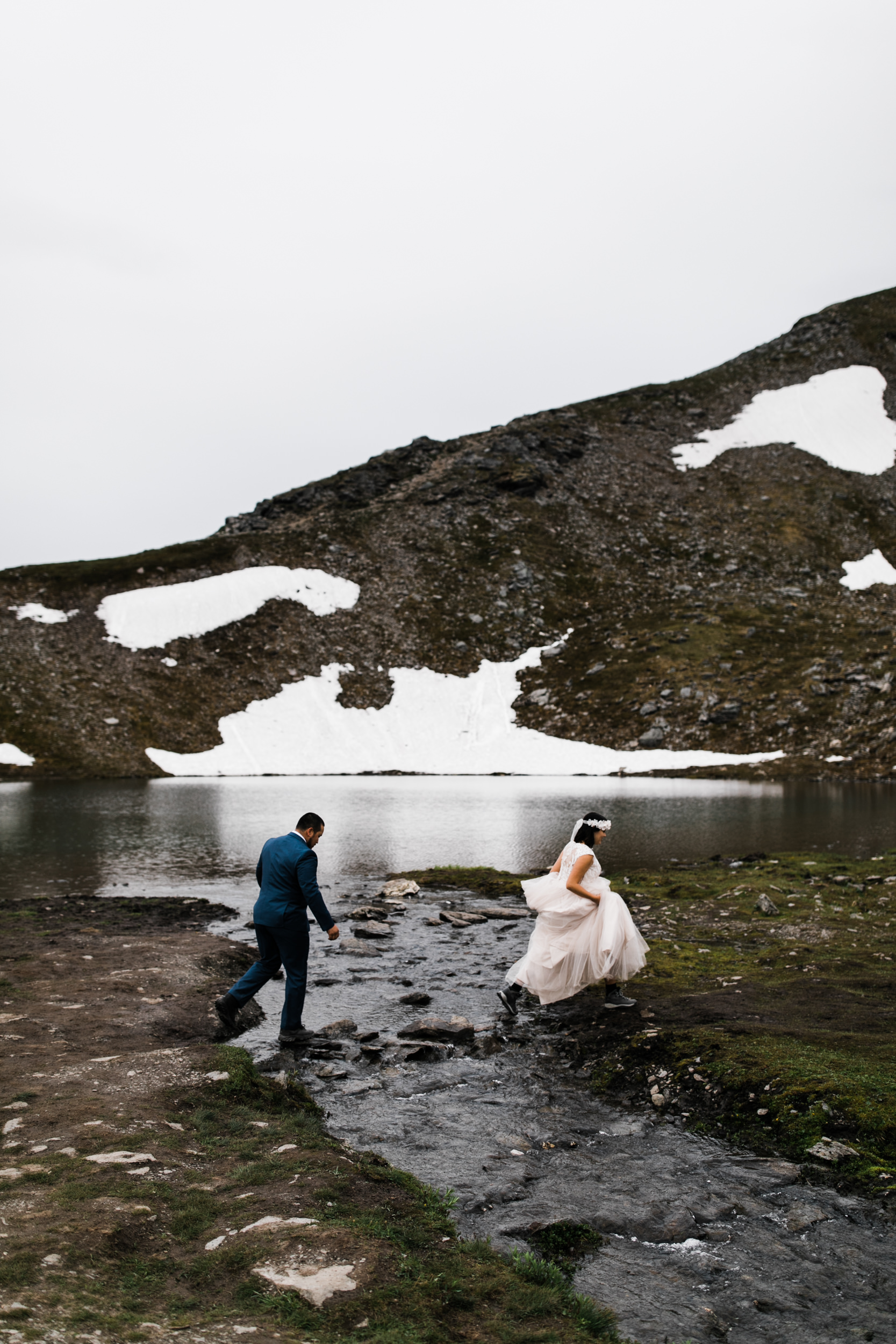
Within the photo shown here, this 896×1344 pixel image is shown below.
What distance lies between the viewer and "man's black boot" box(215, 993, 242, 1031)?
43.4 feet

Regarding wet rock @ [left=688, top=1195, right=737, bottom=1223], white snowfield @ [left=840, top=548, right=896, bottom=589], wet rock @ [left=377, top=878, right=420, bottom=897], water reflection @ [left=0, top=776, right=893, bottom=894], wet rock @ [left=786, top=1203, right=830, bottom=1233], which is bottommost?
water reflection @ [left=0, top=776, right=893, bottom=894]

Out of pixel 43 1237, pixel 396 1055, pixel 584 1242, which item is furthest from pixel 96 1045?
pixel 584 1242

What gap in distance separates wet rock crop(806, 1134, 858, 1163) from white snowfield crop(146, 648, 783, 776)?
64954 mm

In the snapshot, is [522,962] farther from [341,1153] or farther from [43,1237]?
[43,1237]

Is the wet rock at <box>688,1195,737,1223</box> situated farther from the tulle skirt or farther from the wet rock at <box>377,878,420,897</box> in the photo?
the wet rock at <box>377,878,420,897</box>

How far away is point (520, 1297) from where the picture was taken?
20.2 feet

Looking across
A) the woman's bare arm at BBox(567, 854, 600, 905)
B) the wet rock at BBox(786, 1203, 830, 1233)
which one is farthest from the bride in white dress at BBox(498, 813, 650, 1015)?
the wet rock at BBox(786, 1203, 830, 1233)

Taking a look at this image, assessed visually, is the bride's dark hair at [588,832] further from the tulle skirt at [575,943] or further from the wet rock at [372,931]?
the wet rock at [372,931]

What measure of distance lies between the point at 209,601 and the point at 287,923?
8990 cm

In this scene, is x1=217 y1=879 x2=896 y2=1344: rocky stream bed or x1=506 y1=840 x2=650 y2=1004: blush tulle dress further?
x1=506 y1=840 x2=650 y2=1004: blush tulle dress

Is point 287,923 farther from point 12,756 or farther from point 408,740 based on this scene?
point 408,740

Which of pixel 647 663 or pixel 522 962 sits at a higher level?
pixel 647 663

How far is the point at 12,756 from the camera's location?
2901 inches

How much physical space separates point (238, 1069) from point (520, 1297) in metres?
5.79
